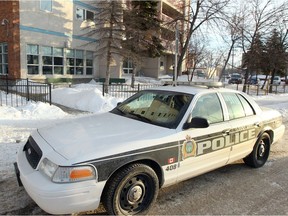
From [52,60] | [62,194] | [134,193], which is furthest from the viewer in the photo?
[52,60]

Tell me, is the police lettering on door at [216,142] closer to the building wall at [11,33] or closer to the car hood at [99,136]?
the car hood at [99,136]

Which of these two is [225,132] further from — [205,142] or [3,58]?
[3,58]

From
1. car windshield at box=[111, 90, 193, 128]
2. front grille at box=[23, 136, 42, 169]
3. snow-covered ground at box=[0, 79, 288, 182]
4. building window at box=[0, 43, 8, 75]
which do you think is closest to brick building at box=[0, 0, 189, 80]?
building window at box=[0, 43, 8, 75]

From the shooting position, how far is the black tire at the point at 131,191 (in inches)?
120

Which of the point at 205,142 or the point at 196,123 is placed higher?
the point at 196,123

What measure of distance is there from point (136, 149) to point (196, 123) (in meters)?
0.99

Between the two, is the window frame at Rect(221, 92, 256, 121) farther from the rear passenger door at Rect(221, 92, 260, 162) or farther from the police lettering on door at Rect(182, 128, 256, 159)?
the police lettering on door at Rect(182, 128, 256, 159)

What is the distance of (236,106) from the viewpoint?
15.4 feet

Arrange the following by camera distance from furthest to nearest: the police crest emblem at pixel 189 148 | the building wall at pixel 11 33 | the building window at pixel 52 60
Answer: the building window at pixel 52 60, the building wall at pixel 11 33, the police crest emblem at pixel 189 148

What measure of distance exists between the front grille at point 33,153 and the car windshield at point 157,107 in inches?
56.7

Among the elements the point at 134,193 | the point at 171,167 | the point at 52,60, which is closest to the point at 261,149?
the point at 171,167

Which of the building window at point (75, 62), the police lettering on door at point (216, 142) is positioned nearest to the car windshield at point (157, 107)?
the police lettering on door at point (216, 142)

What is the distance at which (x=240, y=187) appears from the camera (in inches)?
168

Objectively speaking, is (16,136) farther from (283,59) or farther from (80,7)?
(283,59)
